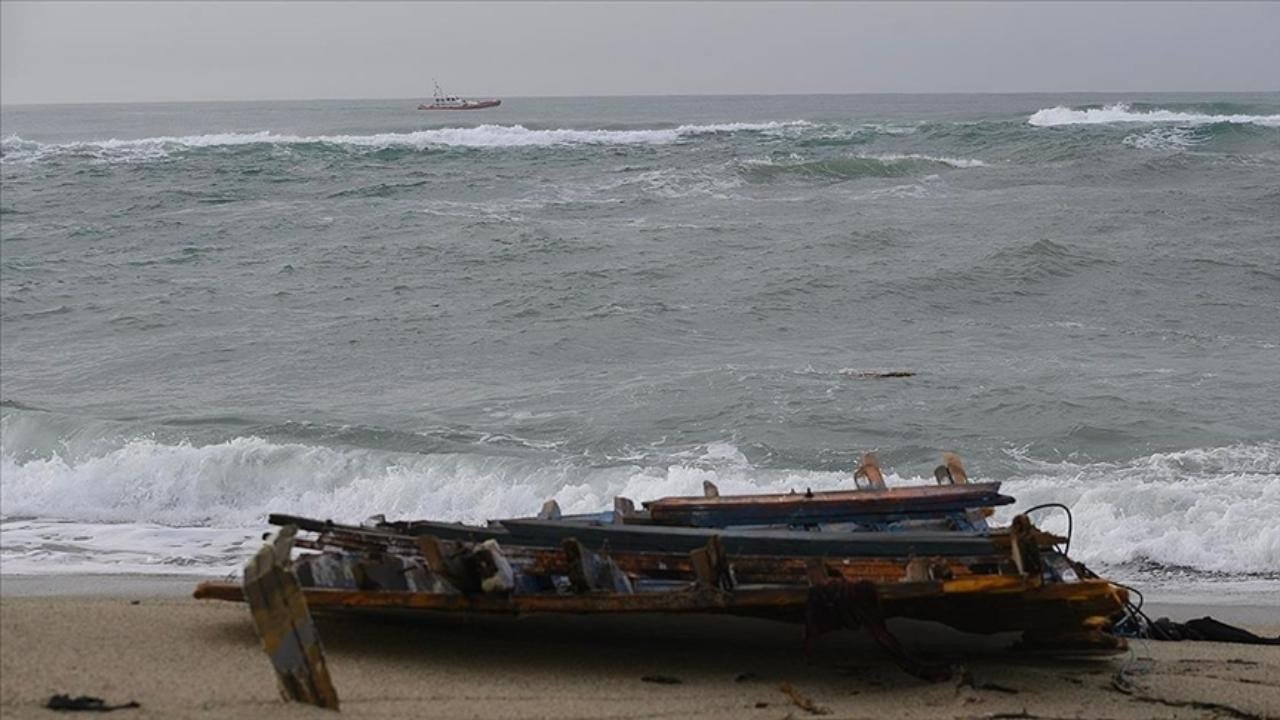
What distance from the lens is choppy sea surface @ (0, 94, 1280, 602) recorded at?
35.5 feet

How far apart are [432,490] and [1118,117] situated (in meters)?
47.5

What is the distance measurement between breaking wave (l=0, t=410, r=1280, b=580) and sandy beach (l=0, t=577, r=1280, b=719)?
273 cm

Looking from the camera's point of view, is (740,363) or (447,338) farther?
(447,338)

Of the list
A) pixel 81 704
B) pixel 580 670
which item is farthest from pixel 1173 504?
pixel 81 704

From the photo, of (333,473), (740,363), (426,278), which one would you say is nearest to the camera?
(333,473)

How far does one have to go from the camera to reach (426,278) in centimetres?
2100

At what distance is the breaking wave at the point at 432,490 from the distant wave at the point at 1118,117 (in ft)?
124

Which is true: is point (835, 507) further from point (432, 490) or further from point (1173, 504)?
point (432, 490)

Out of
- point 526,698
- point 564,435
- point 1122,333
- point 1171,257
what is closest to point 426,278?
point 564,435

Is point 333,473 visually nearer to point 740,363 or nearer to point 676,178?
point 740,363

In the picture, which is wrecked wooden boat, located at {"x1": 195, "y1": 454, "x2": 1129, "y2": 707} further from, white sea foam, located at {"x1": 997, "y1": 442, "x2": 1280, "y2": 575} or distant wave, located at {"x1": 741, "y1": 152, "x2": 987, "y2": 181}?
distant wave, located at {"x1": 741, "y1": 152, "x2": 987, "y2": 181}

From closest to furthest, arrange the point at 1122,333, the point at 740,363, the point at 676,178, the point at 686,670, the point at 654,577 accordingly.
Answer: the point at 686,670
the point at 654,577
the point at 740,363
the point at 1122,333
the point at 676,178

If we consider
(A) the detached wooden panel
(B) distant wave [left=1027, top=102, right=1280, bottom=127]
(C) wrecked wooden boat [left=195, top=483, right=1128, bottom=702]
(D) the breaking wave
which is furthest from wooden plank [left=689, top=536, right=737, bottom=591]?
(B) distant wave [left=1027, top=102, right=1280, bottom=127]

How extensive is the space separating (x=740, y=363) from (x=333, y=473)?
544 cm
